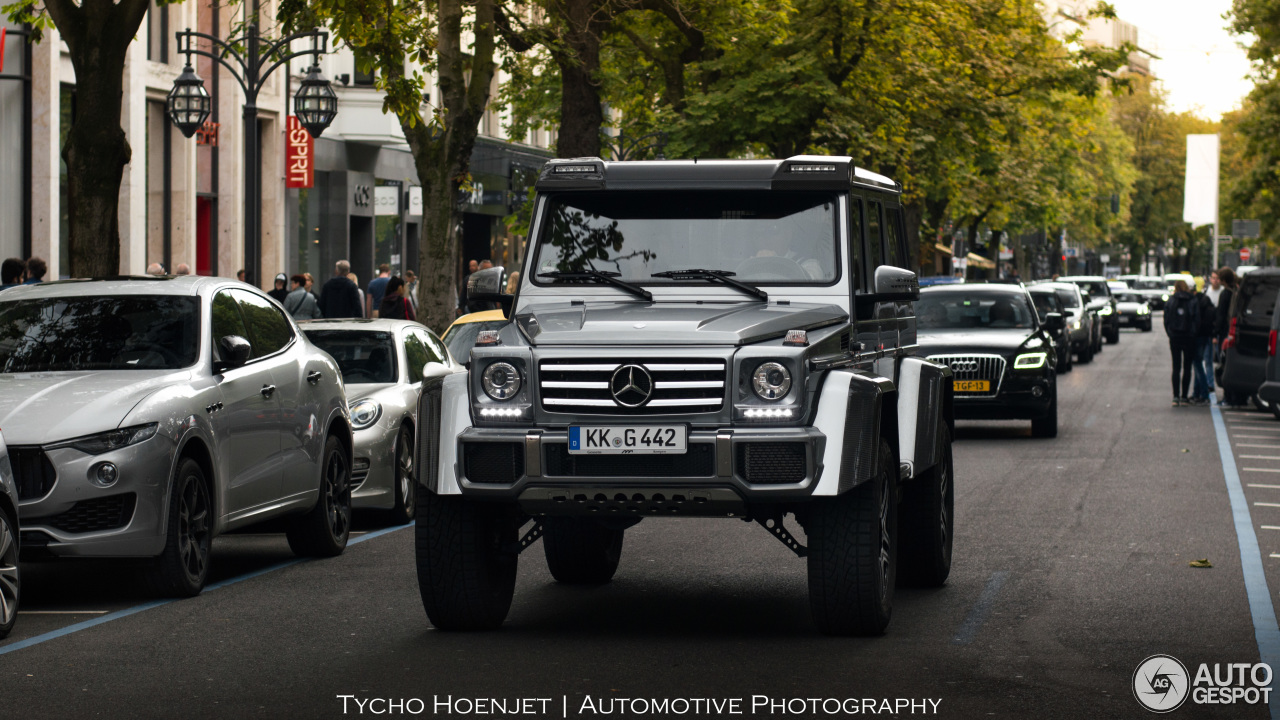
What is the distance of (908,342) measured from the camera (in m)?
10.2

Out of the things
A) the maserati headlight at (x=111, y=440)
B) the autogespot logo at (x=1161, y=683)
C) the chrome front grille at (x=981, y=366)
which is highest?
the maserati headlight at (x=111, y=440)

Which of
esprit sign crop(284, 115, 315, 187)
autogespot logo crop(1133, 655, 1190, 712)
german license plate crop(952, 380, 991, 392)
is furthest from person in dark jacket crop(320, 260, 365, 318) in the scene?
autogespot logo crop(1133, 655, 1190, 712)

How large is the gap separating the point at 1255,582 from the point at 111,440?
610 cm

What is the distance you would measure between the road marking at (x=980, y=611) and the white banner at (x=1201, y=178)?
63.3m

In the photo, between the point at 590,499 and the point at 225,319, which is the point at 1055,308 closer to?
the point at 225,319

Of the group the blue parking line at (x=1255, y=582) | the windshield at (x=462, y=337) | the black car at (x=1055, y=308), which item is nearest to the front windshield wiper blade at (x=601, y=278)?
the blue parking line at (x=1255, y=582)

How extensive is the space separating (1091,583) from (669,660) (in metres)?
3.40

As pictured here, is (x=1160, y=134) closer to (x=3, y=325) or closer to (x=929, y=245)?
(x=929, y=245)

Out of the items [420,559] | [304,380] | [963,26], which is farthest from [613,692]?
[963,26]

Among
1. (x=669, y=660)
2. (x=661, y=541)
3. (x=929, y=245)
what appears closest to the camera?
(x=669, y=660)

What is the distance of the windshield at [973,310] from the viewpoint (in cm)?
2272

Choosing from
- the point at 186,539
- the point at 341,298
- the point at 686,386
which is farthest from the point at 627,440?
the point at 341,298

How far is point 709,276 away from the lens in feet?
29.0

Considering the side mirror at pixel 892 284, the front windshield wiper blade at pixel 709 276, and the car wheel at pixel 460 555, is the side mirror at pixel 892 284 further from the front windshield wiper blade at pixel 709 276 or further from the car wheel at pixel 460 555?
the car wheel at pixel 460 555
